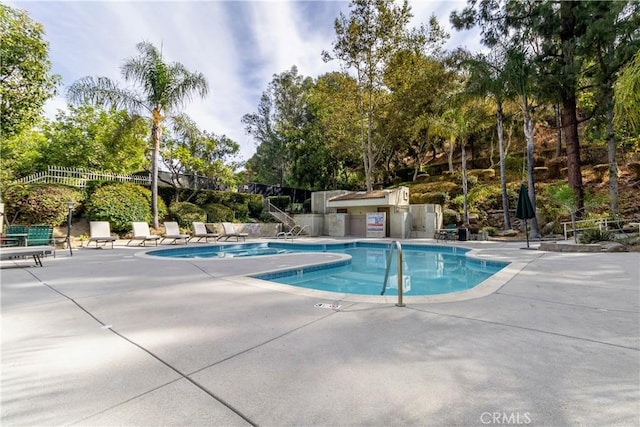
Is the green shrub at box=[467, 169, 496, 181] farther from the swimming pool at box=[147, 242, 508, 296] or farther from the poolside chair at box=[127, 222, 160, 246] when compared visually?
the poolside chair at box=[127, 222, 160, 246]

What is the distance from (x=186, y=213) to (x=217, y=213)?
2132mm

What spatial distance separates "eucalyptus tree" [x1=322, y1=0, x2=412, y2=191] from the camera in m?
18.6

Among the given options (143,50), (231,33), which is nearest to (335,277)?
(231,33)

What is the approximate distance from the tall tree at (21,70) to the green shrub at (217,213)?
983cm

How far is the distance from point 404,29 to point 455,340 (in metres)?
21.5

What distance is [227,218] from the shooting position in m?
19.8

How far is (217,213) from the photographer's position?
63.3 feet

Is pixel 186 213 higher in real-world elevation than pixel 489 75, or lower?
lower

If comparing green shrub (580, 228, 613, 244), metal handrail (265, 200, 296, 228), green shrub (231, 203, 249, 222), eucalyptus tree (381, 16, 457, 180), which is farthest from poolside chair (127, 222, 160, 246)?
eucalyptus tree (381, 16, 457, 180)

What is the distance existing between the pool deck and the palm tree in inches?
525

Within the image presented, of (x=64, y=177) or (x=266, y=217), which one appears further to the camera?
(x=266, y=217)

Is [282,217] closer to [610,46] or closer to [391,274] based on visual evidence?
[391,274]

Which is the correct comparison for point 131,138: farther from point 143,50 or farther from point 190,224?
point 190,224

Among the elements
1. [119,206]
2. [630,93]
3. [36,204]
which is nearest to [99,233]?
[119,206]
